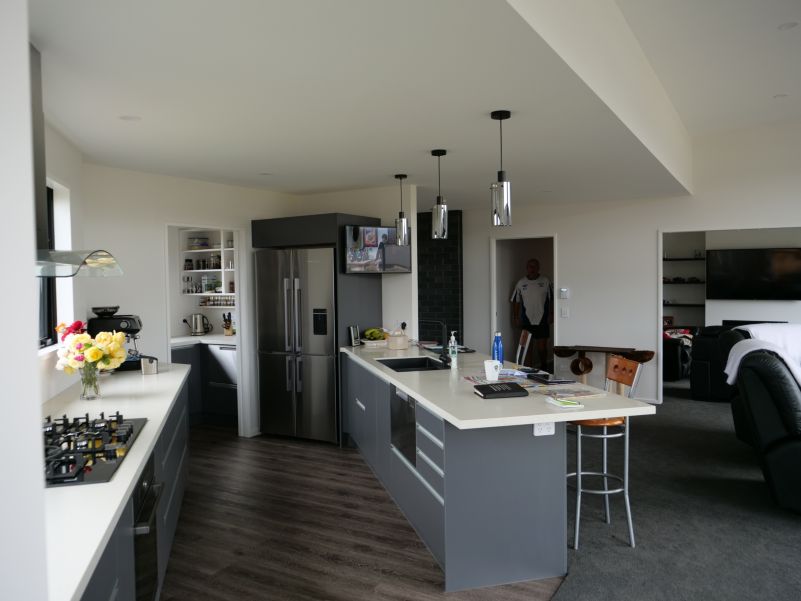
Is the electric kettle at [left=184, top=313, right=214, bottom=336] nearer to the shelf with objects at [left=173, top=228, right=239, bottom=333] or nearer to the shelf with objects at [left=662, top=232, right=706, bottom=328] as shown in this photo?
the shelf with objects at [left=173, top=228, right=239, bottom=333]

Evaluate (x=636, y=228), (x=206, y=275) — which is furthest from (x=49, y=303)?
(x=636, y=228)

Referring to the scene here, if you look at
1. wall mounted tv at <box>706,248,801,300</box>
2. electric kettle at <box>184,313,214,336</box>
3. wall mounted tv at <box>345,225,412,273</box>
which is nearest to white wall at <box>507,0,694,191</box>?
wall mounted tv at <box>345,225,412,273</box>

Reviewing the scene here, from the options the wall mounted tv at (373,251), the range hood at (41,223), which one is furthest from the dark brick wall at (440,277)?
the range hood at (41,223)

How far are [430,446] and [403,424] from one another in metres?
0.61

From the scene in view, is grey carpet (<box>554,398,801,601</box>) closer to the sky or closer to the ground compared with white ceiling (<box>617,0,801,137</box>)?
closer to the ground

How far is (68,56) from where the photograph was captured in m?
2.34

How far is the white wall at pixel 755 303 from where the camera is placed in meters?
7.75

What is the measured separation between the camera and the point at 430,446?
10.1 feet

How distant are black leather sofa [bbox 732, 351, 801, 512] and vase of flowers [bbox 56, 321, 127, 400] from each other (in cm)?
392

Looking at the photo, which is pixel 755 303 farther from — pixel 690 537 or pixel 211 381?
pixel 211 381

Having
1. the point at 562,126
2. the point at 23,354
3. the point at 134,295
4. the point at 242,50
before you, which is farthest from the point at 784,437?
the point at 134,295

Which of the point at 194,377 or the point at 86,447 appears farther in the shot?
the point at 194,377

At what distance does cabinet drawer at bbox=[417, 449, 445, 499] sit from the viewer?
2.91 metres

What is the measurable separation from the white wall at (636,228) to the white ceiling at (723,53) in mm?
655
